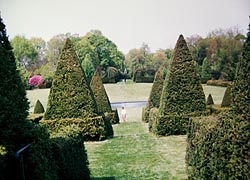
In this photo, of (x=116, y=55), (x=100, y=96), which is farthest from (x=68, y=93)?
(x=116, y=55)

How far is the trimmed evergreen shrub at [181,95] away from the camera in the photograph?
1430cm

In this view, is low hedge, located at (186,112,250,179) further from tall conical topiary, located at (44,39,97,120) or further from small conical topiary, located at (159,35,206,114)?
tall conical topiary, located at (44,39,97,120)

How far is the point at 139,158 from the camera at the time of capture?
34.0ft

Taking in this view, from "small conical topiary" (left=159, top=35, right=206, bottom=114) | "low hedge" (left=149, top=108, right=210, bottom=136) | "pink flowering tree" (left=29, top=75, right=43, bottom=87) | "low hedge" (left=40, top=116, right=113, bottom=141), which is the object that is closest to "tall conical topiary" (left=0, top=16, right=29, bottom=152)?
"low hedge" (left=40, top=116, right=113, bottom=141)

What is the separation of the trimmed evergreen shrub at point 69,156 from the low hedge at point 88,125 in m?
5.65

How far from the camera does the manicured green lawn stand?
853 cm

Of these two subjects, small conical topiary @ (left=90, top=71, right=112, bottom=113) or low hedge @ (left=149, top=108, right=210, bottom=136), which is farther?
small conical topiary @ (left=90, top=71, right=112, bottom=113)

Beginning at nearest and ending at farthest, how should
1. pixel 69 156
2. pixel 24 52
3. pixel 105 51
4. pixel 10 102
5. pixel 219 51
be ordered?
pixel 10 102 < pixel 69 156 < pixel 219 51 < pixel 24 52 < pixel 105 51

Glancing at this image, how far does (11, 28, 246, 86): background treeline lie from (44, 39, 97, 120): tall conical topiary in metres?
38.7

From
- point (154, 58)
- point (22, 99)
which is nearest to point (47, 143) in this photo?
point (22, 99)

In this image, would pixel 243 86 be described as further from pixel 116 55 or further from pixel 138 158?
pixel 116 55

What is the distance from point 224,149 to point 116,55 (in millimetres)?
73305

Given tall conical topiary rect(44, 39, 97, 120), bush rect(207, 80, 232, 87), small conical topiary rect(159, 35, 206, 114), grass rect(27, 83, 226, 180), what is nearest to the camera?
grass rect(27, 83, 226, 180)

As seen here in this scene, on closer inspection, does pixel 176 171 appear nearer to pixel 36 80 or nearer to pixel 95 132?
pixel 95 132
